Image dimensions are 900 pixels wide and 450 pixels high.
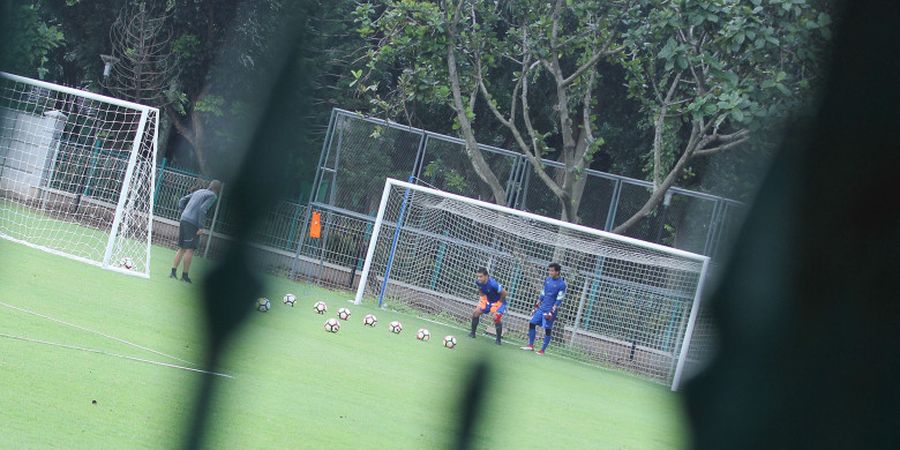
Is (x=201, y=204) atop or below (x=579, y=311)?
atop

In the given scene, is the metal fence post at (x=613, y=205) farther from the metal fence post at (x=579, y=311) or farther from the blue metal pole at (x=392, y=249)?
the blue metal pole at (x=392, y=249)

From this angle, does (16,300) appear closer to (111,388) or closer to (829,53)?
(111,388)

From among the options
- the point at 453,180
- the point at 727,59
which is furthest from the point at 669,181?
the point at 727,59

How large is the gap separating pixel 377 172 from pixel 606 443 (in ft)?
44.5

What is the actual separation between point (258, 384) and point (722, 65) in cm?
562

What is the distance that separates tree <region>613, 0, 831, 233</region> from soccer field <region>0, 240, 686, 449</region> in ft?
0.88

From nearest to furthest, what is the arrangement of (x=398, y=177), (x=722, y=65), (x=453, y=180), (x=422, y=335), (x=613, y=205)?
1. (x=722, y=65)
2. (x=422, y=335)
3. (x=613, y=205)
4. (x=453, y=180)
5. (x=398, y=177)

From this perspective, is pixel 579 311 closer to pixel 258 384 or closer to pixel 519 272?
pixel 519 272

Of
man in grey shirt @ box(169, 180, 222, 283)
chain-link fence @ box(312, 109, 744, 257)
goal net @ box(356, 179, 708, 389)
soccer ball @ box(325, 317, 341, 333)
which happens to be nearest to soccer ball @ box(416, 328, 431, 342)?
soccer ball @ box(325, 317, 341, 333)

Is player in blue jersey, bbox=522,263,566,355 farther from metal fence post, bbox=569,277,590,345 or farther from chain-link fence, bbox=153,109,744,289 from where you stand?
chain-link fence, bbox=153,109,744,289

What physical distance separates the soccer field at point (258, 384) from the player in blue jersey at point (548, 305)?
6.03 feet

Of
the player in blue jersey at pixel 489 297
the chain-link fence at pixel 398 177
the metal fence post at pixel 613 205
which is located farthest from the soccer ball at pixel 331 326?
the metal fence post at pixel 613 205

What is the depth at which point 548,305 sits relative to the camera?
1700cm

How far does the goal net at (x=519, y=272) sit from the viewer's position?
17797 mm
